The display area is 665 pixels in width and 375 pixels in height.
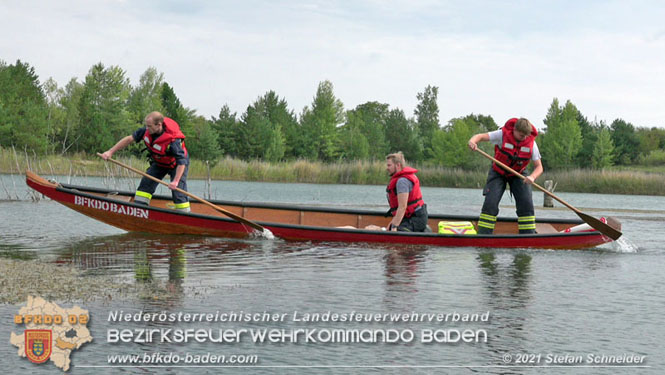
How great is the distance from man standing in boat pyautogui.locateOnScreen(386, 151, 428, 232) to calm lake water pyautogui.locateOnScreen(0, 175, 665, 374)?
17.4 inches

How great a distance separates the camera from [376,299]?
7555 millimetres

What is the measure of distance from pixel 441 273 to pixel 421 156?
250ft

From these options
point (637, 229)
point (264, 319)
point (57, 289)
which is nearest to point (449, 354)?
point (264, 319)

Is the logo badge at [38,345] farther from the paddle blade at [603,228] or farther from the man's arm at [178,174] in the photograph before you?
the paddle blade at [603,228]

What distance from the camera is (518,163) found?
38.1ft

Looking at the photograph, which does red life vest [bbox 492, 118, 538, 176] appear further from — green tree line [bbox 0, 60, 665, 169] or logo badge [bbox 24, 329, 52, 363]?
green tree line [bbox 0, 60, 665, 169]

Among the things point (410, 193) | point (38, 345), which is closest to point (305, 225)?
point (410, 193)

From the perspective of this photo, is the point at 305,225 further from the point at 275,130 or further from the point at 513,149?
the point at 275,130

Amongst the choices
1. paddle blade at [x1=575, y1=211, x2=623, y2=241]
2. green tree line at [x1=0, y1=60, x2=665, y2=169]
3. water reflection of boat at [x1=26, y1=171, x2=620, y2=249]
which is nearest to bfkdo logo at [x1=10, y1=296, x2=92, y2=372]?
water reflection of boat at [x1=26, y1=171, x2=620, y2=249]

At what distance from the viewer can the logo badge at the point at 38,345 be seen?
5.29 metres

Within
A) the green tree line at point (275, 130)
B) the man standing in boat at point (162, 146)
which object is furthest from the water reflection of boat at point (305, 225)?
the green tree line at point (275, 130)

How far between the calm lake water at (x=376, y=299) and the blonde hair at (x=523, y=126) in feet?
6.27

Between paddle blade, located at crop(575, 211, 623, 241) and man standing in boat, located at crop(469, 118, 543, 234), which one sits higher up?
man standing in boat, located at crop(469, 118, 543, 234)

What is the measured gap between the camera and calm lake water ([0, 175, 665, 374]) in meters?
5.45
